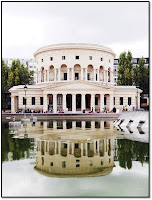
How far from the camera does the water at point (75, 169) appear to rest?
8.11 m

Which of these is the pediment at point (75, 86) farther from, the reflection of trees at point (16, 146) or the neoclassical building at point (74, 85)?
the reflection of trees at point (16, 146)

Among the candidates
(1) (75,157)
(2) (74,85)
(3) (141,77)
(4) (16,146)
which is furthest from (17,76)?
(1) (75,157)

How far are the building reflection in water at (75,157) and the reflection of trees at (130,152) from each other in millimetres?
510

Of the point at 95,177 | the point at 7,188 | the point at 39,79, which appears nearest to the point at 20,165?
the point at 7,188

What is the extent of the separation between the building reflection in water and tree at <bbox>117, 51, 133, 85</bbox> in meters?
52.1

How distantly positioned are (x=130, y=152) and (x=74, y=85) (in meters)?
38.3

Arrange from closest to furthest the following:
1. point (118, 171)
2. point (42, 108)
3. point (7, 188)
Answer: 1. point (7, 188)
2. point (118, 171)
3. point (42, 108)

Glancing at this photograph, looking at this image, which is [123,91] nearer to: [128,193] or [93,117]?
[93,117]

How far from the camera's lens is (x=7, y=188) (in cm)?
838

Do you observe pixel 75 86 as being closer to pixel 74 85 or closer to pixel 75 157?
pixel 74 85

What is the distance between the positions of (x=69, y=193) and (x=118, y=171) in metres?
3.11

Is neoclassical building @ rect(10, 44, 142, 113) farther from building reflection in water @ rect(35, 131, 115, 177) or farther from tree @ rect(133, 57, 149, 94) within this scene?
building reflection in water @ rect(35, 131, 115, 177)

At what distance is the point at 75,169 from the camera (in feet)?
34.2

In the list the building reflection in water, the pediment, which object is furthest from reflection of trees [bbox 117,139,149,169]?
the pediment
